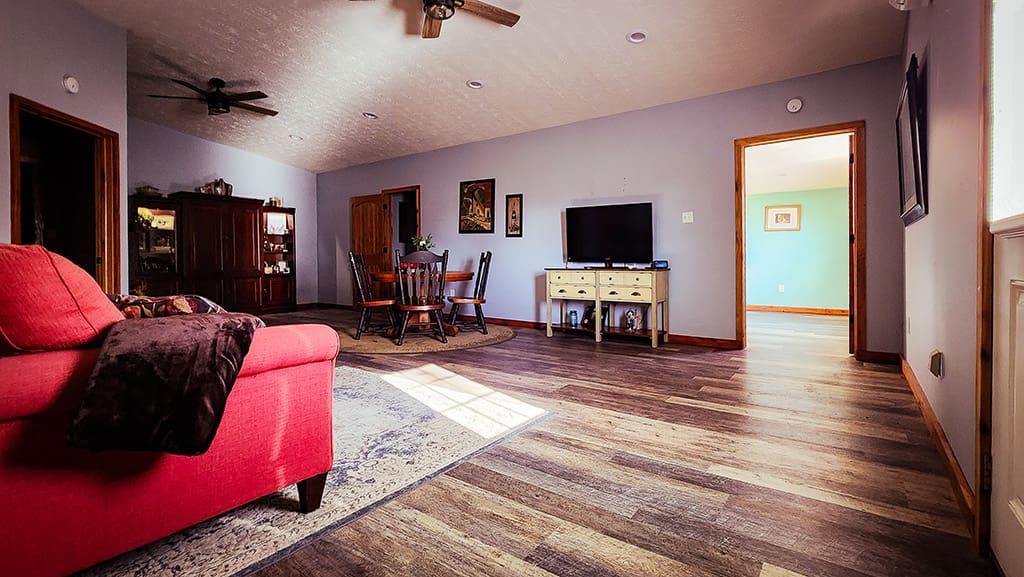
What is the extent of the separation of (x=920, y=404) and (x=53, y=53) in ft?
19.7

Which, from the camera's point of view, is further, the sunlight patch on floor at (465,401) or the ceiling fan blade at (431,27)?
the ceiling fan blade at (431,27)

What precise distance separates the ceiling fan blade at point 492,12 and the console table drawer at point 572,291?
105 inches

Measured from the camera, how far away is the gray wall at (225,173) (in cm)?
645

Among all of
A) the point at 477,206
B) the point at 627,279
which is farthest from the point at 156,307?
the point at 477,206

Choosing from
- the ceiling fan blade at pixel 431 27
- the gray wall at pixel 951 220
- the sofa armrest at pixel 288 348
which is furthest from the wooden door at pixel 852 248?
the sofa armrest at pixel 288 348

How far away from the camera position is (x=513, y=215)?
6156 mm

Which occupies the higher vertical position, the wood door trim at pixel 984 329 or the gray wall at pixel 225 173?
the gray wall at pixel 225 173

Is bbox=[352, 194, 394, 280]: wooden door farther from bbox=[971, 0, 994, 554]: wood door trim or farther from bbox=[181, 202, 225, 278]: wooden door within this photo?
bbox=[971, 0, 994, 554]: wood door trim

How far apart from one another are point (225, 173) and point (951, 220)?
8441 millimetres

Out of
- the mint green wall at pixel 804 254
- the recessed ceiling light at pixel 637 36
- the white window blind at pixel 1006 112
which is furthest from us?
the mint green wall at pixel 804 254

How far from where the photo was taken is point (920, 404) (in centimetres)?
258

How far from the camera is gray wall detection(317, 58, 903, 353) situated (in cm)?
386

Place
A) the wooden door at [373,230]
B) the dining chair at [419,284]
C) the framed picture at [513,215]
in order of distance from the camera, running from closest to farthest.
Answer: the dining chair at [419,284] < the framed picture at [513,215] < the wooden door at [373,230]

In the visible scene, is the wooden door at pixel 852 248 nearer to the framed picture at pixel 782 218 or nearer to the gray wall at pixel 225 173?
the framed picture at pixel 782 218
